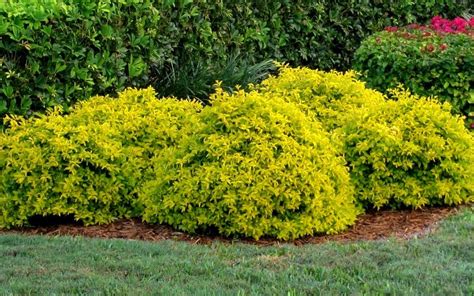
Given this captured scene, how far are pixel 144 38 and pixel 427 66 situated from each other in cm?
304

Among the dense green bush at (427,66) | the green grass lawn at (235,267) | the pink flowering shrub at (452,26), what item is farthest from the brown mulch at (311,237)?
the pink flowering shrub at (452,26)

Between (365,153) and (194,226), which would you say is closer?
(194,226)

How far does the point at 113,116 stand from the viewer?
7332 millimetres

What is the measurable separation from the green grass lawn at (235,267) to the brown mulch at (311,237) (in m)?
0.28

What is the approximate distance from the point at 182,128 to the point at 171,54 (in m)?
2.51

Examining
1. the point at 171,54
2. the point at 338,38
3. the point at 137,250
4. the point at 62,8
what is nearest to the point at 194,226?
the point at 137,250

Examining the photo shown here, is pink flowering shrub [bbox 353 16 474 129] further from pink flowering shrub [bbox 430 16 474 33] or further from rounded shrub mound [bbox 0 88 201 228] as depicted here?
rounded shrub mound [bbox 0 88 201 228]

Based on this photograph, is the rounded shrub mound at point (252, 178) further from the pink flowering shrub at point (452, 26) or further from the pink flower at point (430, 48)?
the pink flowering shrub at point (452, 26)

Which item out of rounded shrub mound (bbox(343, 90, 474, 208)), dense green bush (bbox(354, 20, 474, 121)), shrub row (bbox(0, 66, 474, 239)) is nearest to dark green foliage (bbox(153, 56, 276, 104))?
dense green bush (bbox(354, 20, 474, 121))

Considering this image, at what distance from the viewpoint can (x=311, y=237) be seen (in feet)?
21.5

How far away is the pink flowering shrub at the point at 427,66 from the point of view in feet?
30.5

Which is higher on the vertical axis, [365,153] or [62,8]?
[62,8]

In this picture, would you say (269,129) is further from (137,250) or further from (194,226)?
(137,250)

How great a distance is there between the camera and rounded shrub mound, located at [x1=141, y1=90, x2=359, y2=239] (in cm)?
638
